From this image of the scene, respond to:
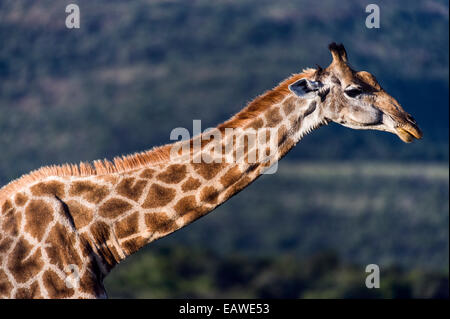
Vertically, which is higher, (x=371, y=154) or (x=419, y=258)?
(x=371, y=154)

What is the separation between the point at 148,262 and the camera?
71.4 ft

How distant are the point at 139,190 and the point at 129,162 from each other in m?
0.34

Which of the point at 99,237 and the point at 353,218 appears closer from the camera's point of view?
the point at 99,237

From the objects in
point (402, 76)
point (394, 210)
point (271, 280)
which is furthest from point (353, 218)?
point (402, 76)

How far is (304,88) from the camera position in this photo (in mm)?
6816

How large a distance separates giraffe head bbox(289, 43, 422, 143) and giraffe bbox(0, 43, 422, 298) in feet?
0.04

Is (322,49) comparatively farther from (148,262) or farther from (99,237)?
(99,237)

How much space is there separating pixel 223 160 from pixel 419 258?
1755 centimetres

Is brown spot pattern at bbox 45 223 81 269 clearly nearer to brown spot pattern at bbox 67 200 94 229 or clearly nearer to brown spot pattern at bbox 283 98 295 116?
brown spot pattern at bbox 67 200 94 229

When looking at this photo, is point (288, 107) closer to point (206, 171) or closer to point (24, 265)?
point (206, 171)

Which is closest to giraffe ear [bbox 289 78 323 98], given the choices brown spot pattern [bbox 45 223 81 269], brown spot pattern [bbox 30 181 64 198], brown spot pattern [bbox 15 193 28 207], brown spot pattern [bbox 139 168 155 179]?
brown spot pattern [bbox 139 168 155 179]

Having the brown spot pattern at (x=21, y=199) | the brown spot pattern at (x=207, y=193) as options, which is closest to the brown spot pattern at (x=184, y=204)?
the brown spot pattern at (x=207, y=193)

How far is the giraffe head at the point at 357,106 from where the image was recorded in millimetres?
6957

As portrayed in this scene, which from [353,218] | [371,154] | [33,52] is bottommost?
[353,218]
